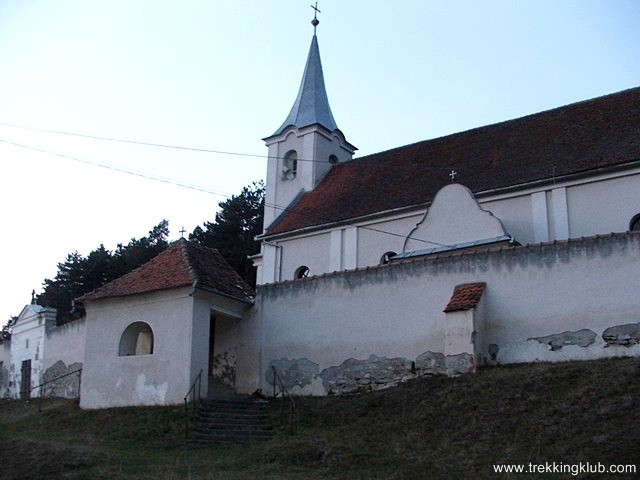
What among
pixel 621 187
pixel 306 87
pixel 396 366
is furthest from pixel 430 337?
pixel 306 87

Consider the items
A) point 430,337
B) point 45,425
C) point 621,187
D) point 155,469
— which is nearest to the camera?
point 155,469

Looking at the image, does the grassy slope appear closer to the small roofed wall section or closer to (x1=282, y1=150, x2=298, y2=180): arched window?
the small roofed wall section

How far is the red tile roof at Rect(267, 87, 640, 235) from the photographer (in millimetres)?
24047

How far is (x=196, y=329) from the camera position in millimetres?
20672

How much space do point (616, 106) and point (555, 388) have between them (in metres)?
13.7

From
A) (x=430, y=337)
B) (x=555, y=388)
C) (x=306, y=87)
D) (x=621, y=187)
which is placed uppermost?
(x=306, y=87)

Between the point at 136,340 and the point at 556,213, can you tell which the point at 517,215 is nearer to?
the point at 556,213

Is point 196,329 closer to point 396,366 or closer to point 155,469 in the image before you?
point 396,366

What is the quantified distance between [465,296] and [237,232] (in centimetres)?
3193

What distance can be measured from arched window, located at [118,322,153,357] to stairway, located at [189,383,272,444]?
2.91 metres

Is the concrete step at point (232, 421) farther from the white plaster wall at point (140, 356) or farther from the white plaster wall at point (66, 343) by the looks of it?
the white plaster wall at point (66, 343)

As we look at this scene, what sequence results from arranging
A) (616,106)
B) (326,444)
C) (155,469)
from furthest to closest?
(616,106), (326,444), (155,469)

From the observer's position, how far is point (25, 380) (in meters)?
31.3

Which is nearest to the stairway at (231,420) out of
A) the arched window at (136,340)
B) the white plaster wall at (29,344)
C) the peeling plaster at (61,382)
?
the arched window at (136,340)
